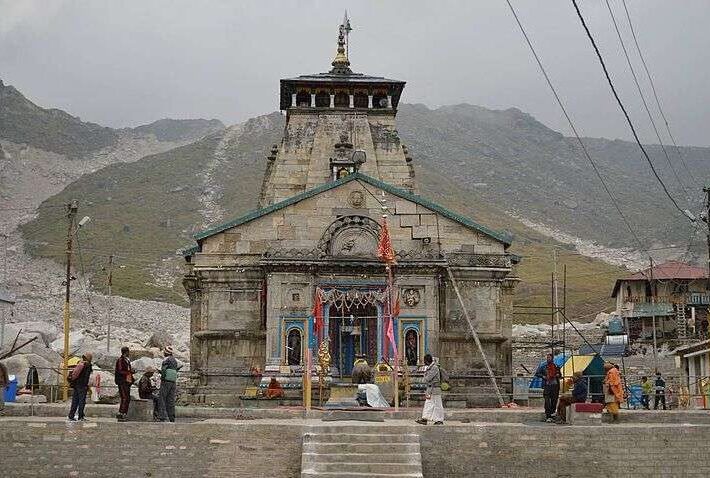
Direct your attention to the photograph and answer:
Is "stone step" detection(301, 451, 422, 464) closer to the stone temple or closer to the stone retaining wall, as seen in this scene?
the stone retaining wall

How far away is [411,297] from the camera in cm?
3788

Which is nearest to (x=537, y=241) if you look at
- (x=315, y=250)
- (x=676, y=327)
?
(x=676, y=327)

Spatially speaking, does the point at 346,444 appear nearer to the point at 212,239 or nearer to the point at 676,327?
the point at 212,239

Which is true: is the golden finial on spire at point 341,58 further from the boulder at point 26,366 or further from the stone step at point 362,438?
the stone step at point 362,438

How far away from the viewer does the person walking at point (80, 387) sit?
2542cm

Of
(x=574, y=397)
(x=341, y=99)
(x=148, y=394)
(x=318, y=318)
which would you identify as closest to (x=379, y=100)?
(x=341, y=99)

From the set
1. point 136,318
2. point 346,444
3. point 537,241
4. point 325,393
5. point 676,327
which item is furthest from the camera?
point 537,241

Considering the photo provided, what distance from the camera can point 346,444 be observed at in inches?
935

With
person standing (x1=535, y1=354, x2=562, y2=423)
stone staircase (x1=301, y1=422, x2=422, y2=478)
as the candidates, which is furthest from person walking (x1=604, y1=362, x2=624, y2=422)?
stone staircase (x1=301, y1=422, x2=422, y2=478)

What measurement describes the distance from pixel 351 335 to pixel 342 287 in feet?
7.11

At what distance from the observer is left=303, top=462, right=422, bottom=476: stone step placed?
22938 mm

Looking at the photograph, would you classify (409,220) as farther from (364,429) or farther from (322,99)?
(364,429)

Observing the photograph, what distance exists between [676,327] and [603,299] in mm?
33348

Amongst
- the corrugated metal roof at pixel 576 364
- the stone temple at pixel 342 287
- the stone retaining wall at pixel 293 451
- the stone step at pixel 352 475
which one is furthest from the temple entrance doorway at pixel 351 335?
the stone step at pixel 352 475
